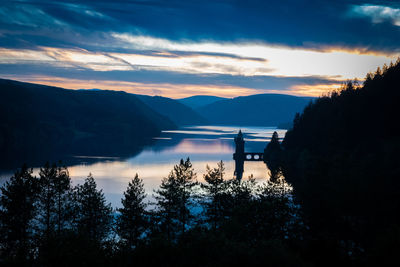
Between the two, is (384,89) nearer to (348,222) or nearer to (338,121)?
(338,121)

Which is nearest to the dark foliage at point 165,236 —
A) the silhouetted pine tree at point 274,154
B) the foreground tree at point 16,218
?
the foreground tree at point 16,218

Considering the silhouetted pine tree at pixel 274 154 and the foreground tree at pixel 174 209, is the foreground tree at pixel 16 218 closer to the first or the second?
the foreground tree at pixel 174 209

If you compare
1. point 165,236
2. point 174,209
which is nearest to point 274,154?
point 174,209

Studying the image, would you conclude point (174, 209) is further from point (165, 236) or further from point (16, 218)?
point (16, 218)

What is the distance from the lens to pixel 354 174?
1794 inches

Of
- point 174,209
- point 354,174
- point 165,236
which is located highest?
point 354,174

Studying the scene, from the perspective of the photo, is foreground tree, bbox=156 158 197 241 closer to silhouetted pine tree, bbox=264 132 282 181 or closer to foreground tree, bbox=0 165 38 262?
foreground tree, bbox=0 165 38 262

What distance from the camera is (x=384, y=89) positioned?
7581cm

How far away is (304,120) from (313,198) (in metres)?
80.5

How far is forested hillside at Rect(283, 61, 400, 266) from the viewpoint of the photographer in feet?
85.6

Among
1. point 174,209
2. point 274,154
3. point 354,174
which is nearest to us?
point 174,209

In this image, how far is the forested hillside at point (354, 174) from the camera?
26.1 metres

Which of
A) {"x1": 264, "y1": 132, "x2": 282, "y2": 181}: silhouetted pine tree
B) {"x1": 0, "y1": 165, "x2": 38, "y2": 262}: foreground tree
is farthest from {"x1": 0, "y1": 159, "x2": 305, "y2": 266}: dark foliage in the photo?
{"x1": 264, "y1": 132, "x2": 282, "y2": 181}: silhouetted pine tree

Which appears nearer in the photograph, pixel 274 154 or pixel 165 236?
pixel 165 236
